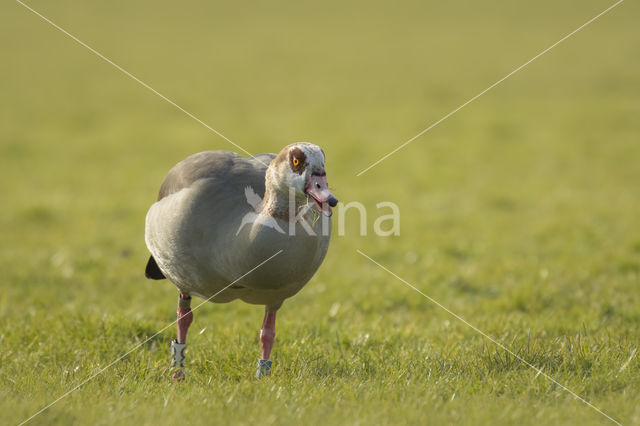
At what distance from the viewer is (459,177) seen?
15766 millimetres

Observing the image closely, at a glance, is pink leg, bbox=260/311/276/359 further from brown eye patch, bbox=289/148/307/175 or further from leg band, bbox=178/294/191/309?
brown eye patch, bbox=289/148/307/175

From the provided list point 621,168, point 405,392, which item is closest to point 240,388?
point 405,392

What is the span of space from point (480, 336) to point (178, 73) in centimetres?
2281

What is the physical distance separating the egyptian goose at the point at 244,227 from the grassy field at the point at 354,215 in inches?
25.4

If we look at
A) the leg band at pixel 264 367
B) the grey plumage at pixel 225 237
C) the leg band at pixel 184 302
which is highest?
the grey plumage at pixel 225 237

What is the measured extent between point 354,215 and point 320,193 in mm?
9236

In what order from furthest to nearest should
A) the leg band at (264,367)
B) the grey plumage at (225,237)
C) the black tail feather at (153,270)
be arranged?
the black tail feather at (153,270) < the leg band at (264,367) < the grey plumage at (225,237)

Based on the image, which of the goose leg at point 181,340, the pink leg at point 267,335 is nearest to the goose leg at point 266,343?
the pink leg at point 267,335

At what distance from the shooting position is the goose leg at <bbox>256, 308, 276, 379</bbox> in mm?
5213

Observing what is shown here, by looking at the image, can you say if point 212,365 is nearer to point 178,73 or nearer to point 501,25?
point 178,73

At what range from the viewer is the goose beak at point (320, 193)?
445cm

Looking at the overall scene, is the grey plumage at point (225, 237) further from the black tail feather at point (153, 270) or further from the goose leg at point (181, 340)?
the black tail feather at point (153, 270)

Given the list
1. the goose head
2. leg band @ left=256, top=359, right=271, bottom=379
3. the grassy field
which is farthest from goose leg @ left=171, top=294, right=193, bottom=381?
the goose head

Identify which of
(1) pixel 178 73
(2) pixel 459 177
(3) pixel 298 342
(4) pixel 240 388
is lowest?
(1) pixel 178 73
